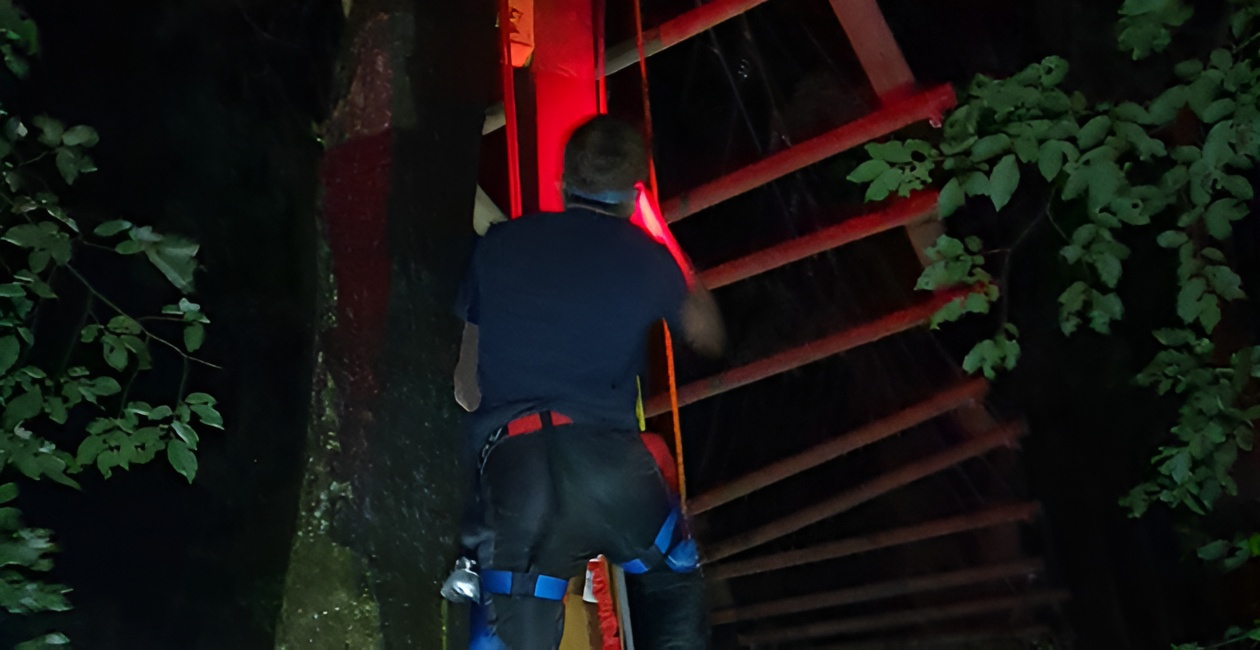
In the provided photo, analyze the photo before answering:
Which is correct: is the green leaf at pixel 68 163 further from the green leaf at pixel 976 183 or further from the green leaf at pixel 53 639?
the green leaf at pixel 976 183

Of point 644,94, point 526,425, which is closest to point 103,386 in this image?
point 526,425

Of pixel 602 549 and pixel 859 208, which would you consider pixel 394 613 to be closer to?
pixel 602 549

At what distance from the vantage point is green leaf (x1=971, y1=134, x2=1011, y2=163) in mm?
1713

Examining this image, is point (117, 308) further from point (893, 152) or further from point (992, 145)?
point (992, 145)

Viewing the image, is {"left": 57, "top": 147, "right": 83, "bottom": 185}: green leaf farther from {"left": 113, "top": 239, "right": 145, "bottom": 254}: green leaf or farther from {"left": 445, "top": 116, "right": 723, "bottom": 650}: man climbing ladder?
{"left": 445, "top": 116, "right": 723, "bottom": 650}: man climbing ladder

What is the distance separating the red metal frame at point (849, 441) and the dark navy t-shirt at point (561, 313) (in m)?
1.63

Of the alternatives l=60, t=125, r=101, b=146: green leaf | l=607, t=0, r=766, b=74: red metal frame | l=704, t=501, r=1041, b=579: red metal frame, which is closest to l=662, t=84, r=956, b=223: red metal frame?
l=607, t=0, r=766, b=74: red metal frame

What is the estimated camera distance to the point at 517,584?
1.69m

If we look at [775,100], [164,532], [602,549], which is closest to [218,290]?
[164,532]

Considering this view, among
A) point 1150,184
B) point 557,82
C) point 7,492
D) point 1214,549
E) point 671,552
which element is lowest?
point 1214,549

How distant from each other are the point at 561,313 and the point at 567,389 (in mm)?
144

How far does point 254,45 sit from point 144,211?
40cm

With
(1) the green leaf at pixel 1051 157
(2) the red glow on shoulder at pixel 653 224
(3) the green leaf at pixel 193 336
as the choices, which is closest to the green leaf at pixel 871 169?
(1) the green leaf at pixel 1051 157

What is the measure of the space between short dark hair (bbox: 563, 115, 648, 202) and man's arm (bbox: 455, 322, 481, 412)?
336 mm
